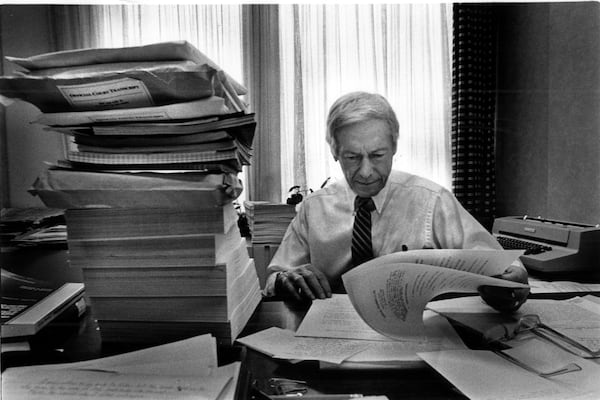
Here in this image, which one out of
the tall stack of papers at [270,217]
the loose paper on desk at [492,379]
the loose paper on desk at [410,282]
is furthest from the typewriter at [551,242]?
the tall stack of papers at [270,217]

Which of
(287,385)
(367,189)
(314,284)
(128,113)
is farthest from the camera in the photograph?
(314,284)

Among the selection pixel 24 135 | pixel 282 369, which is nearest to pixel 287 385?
pixel 282 369

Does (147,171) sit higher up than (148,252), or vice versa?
(147,171)

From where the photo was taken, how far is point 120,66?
0.58 metres

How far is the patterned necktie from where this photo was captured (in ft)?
2.29

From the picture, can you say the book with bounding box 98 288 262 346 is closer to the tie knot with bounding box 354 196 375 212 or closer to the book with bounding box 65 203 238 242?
Answer: the book with bounding box 65 203 238 242

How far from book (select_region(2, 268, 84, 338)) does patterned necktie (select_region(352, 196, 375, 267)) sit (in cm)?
43

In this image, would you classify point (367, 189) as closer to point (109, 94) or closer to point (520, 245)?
point (520, 245)

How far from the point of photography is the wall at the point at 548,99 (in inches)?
25.3

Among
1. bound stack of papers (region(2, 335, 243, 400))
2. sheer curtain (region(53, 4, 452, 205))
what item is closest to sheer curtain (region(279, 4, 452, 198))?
sheer curtain (region(53, 4, 452, 205))

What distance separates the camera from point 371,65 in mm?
651

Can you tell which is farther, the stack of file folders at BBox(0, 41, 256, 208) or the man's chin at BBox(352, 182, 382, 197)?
the man's chin at BBox(352, 182, 382, 197)

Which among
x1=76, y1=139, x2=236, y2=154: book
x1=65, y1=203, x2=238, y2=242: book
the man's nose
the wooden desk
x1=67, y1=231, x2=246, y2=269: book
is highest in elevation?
x1=76, y1=139, x2=236, y2=154: book

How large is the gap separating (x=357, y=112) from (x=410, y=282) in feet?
0.83
